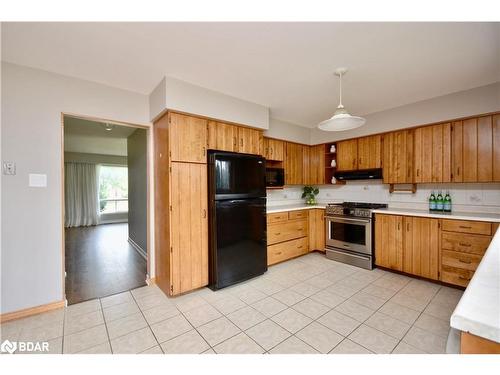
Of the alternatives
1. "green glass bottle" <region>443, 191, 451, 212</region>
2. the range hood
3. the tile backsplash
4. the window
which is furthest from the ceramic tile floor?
the window

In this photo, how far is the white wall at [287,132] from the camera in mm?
3986

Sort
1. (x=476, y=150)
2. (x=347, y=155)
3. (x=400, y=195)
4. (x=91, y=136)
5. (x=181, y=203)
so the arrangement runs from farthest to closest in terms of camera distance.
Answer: (x=91, y=136), (x=347, y=155), (x=400, y=195), (x=476, y=150), (x=181, y=203)

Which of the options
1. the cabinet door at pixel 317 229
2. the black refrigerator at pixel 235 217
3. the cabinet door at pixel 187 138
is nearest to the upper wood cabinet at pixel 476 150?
the cabinet door at pixel 317 229

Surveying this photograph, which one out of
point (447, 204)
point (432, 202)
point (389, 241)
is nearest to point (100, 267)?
point (389, 241)

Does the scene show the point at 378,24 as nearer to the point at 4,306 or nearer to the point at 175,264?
the point at 175,264

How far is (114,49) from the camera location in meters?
1.97

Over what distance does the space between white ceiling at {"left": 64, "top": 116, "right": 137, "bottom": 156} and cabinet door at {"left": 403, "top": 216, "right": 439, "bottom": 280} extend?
199 inches

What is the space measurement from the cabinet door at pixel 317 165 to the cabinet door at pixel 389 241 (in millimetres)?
1408

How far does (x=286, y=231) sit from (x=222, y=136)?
76.1 inches

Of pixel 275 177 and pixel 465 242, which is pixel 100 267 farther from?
pixel 465 242

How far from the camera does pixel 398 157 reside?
3.45m

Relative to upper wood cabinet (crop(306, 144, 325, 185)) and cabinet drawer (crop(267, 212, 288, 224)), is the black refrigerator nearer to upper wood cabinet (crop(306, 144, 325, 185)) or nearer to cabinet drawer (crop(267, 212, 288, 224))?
cabinet drawer (crop(267, 212, 288, 224))
